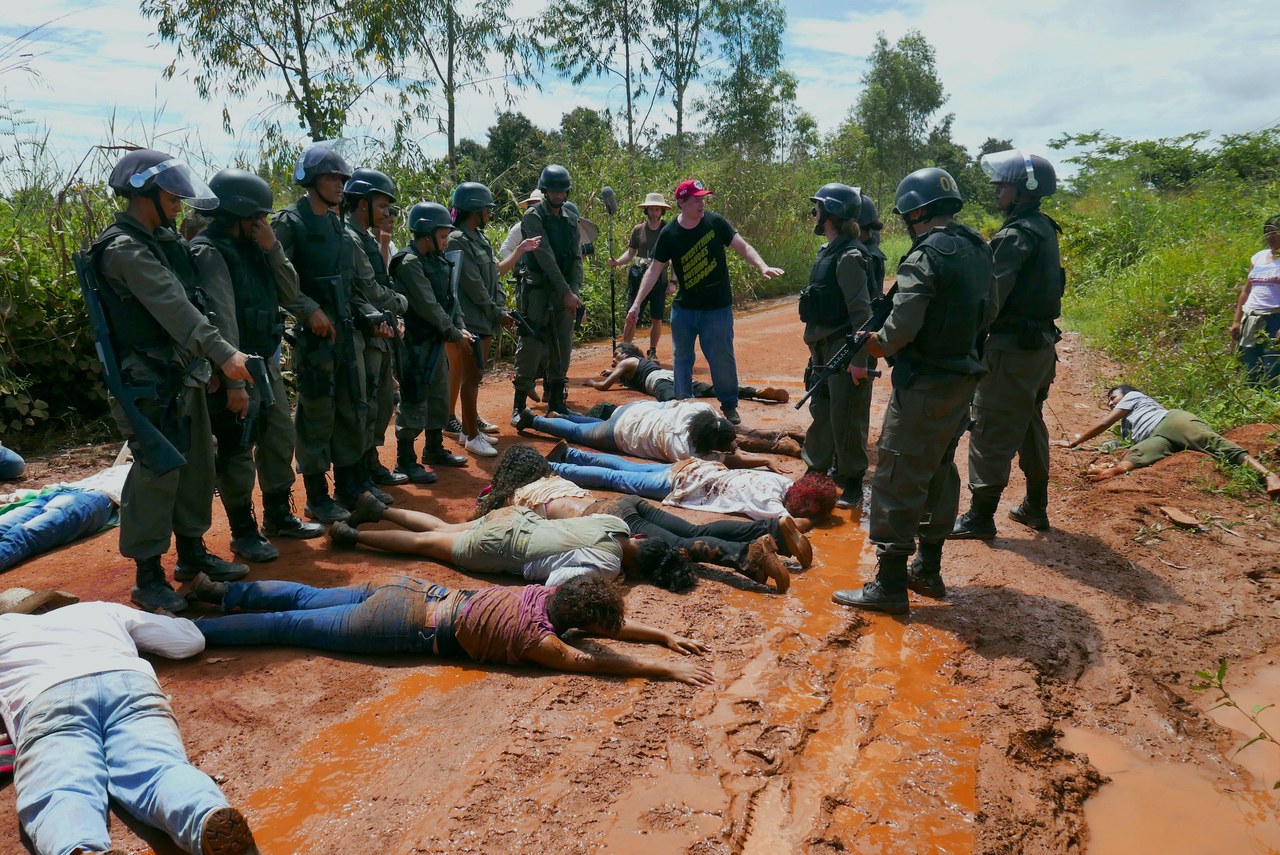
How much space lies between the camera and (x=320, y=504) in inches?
205

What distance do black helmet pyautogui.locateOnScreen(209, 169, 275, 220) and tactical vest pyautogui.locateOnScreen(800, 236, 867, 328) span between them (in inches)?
131

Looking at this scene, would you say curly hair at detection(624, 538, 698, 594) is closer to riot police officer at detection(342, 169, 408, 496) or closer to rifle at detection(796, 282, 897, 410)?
rifle at detection(796, 282, 897, 410)

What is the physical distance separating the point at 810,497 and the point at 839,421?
0.70 meters

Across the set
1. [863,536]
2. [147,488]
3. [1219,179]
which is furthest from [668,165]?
[147,488]

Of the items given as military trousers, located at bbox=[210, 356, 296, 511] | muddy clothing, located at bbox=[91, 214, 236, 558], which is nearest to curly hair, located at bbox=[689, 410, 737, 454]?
military trousers, located at bbox=[210, 356, 296, 511]

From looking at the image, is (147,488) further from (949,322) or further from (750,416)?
(750,416)

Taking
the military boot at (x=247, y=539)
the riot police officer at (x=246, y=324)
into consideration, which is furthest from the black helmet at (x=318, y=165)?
the military boot at (x=247, y=539)

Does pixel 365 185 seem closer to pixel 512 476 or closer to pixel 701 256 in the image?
pixel 512 476

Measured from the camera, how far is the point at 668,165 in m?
18.3

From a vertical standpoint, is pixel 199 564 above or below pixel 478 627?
above

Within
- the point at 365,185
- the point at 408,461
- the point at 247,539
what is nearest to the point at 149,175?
the point at 365,185

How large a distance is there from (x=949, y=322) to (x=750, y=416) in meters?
4.06

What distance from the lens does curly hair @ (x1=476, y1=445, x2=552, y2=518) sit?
488 centimetres

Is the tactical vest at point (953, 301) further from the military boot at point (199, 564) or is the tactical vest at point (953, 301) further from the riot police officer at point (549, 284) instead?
the riot police officer at point (549, 284)
